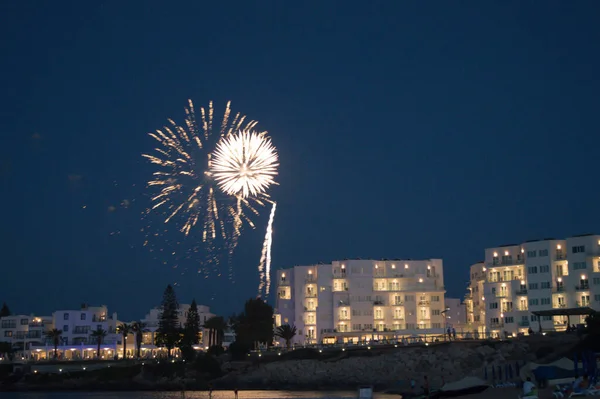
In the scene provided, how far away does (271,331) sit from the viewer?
116750mm

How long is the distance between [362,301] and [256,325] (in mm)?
18710

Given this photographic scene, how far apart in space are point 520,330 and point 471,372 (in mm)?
26743

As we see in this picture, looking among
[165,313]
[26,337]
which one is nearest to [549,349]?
[165,313]

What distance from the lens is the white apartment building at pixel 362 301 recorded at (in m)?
123

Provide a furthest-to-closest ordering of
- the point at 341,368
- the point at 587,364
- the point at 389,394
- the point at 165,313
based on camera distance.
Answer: the point at 165,313 < the point at 341,368 < the point at 389,394 < the point at 587,364

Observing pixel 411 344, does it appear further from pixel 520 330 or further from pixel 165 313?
pixel 165 313

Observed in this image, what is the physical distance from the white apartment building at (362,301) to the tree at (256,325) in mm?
9283

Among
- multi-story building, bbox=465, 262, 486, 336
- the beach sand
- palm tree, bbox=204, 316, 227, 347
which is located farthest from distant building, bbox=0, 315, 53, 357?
the beach sand

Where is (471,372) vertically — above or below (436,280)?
below

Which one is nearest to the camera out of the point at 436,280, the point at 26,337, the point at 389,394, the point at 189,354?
the point at 389,394

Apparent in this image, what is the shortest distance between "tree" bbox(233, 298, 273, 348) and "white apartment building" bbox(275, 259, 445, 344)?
928cm

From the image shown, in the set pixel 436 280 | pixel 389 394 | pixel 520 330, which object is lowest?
pixel 389 394

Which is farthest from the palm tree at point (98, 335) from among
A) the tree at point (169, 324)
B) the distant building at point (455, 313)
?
the distant building at point (455, 313)

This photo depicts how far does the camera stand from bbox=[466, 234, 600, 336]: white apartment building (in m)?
103
